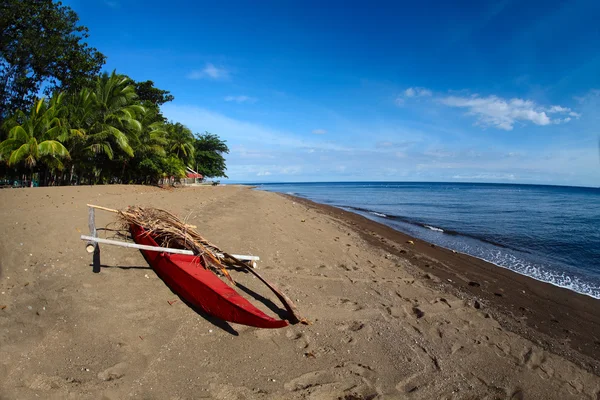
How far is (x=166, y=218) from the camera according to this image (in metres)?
5.71

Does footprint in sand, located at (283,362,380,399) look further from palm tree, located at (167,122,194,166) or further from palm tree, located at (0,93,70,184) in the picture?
palm tree, located at (167,122,194,166)

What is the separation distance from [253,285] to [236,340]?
1.47 metres

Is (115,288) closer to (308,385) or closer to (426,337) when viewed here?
(308,385)

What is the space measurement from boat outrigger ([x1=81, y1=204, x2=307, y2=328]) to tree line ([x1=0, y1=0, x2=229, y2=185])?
50.4 feet

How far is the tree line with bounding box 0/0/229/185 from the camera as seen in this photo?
1664 cm

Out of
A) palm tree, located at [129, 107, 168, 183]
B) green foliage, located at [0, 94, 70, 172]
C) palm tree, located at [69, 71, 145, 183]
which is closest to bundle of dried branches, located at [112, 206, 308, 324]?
green foliage, located at [0, 94, 70, 172]

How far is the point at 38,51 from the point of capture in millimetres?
18125

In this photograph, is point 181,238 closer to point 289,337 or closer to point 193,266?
point 193,266

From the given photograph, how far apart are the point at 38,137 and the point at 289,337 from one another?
20.3 metres

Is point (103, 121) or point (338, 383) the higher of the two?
point (103, 121)

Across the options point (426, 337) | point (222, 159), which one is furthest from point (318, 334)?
point (222, 159)

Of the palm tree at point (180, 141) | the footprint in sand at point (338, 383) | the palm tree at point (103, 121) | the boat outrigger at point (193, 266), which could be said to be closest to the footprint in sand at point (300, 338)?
the boat outrigger at point (193, 266)

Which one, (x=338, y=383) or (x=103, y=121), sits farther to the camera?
(x=103, y=121)

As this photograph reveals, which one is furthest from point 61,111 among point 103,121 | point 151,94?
point 151,94
